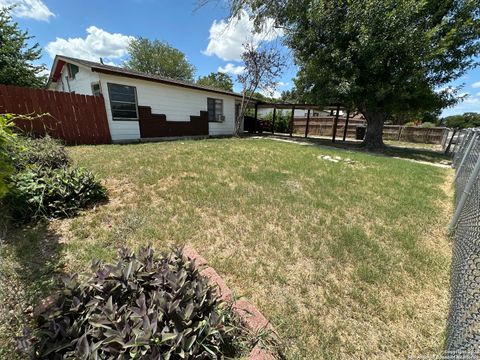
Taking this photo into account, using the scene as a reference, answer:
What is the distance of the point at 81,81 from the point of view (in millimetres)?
9539

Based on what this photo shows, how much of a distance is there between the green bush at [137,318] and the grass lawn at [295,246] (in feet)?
1.31

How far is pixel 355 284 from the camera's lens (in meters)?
2.19

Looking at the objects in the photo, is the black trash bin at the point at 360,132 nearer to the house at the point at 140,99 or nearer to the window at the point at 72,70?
the house at the point at 140,99

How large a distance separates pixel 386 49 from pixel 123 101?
10.9m

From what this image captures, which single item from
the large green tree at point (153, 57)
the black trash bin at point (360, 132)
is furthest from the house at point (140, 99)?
the large green tree at point (153, 57)

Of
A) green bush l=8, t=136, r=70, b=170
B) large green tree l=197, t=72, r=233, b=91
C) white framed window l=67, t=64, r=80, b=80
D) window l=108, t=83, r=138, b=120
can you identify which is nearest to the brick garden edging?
green bush l=8, t=136, r=70, b=170

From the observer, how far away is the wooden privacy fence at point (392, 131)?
1694 cm

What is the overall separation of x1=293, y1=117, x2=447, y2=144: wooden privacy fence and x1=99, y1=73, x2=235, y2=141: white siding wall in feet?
35.2

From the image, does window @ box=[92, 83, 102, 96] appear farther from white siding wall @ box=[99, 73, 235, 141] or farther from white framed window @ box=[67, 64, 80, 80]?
white framed window @ box=[67, 64, 80, 80]

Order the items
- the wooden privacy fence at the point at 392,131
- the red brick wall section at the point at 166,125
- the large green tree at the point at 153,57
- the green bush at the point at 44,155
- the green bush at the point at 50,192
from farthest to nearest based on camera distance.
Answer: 1. the large green tree at the point at 153,57
2. the wooden privacy fence at the point at 392,131
3. the red brick wall section at the point at 166,125
4. the green bush at the point at 44,155
5. the green bush at the point at 50,192

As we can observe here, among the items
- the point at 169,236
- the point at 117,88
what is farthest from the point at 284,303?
the point at 117,88

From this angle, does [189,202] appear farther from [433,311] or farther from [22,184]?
[433,311]

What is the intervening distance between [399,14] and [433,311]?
11.2 metres

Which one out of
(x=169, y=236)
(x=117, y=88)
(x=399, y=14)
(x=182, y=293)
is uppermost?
(x=399, y=14)
